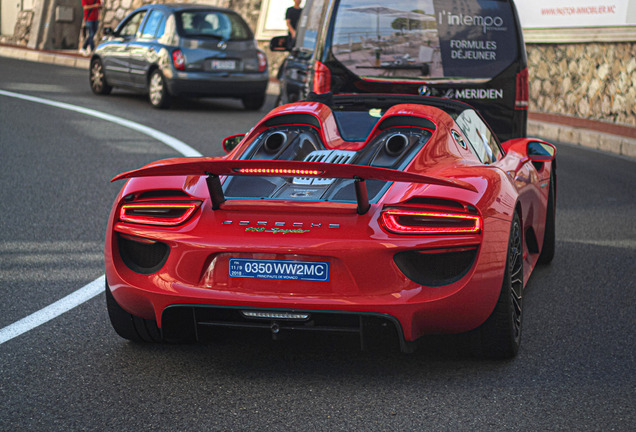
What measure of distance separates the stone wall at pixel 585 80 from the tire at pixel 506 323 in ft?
39.5

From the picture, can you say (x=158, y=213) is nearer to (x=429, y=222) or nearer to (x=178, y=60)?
(x=429, y=222)

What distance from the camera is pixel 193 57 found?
15.5m

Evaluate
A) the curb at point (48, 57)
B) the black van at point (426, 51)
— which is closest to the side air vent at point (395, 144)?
the black van at point (426, 51)

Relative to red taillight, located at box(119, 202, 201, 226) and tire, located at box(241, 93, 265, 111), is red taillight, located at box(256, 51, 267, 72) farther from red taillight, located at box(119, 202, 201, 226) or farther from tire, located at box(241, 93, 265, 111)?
red taillight, located at box(119, 202, 201, 226)

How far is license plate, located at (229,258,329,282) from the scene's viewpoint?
4012mm

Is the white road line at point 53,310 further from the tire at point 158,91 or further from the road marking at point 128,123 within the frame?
the tire at point 158,91

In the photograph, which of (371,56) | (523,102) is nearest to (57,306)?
(371,56)

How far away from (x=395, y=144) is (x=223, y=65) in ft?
36.5

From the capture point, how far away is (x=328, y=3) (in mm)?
8906

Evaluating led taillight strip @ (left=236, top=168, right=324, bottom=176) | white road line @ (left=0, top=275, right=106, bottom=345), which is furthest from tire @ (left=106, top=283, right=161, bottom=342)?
led taillight strip @ (left=236, top=168, right=324, bottom=176)

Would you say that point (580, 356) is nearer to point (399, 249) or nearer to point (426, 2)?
point (399, 249)

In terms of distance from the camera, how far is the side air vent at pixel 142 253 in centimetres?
422

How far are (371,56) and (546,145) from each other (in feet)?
9.48

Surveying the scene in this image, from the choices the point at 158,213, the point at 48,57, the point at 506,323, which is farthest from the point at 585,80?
the point at 48,57
